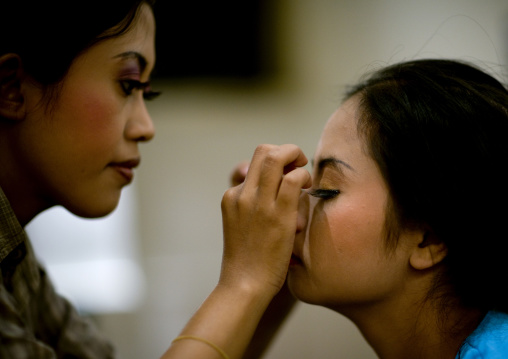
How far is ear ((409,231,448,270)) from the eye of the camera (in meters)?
0.86

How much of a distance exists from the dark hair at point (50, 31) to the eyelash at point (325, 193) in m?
0.48

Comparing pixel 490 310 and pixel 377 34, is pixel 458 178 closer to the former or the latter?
pixel 490 310

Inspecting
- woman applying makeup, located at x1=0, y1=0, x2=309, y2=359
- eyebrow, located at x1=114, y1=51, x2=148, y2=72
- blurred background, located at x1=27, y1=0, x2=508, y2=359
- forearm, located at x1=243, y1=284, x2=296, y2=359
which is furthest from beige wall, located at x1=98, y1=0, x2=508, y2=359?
eyebrow, located at x1=114, y1=51, x2=148, y2=72

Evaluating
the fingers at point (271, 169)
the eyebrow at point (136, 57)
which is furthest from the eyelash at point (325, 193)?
the eyebrow at point (136, 57)

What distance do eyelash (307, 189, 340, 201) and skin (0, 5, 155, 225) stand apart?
366mm

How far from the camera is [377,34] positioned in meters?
2.41

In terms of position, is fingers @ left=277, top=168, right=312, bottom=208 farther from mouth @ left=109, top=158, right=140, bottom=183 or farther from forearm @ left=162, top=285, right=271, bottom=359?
mouth @ left=109, top=158, right=140, bottom=183

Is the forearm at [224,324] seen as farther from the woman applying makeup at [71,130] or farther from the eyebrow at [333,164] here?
the eyebrow at [333,164]

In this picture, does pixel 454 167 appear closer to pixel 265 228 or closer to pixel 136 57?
pixel 265 228

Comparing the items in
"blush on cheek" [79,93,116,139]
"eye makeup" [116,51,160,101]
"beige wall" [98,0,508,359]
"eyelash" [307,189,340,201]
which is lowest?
"beige wall" [98,0,508,359]

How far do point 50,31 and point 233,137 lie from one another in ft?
5.33

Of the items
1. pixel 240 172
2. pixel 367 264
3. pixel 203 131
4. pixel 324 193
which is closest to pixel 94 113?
pixel 240 172

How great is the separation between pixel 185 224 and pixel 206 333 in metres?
1.74

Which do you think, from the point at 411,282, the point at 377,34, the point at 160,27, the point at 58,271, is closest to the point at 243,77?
the point at 160,27
